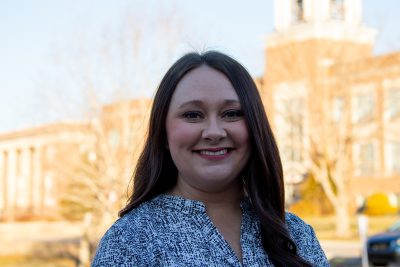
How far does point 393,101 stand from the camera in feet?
110

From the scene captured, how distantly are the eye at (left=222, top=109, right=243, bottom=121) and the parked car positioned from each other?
51.7 ft

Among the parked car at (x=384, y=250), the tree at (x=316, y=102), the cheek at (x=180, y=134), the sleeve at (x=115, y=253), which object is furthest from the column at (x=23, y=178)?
the sleeve at (x=115, y=253)

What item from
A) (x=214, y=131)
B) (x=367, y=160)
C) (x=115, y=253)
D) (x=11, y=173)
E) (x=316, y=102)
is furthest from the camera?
(x=11, y=173)

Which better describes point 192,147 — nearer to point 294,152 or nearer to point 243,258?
point 243,258

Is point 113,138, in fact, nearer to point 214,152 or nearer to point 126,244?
point 214,152

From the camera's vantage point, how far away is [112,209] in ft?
59.8

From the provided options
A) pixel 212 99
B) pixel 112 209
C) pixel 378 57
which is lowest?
pixel 112 209

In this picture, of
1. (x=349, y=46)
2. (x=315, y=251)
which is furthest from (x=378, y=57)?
(x=315, y=251)

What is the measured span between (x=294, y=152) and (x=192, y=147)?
2986 cm

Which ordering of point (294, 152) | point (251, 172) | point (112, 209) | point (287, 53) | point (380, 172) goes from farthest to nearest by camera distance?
point (380, 172), point (294, 152), point (287, 53), point (112, 209), point (251, 172)

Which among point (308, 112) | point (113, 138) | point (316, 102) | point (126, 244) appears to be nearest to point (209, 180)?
point (126, 244)

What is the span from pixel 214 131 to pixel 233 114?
0.09m

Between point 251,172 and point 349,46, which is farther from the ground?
point 349,46

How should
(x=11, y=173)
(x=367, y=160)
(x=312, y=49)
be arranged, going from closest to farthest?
(x=312, y=49) < (x=367, y=160) < (x=11, y=173)
